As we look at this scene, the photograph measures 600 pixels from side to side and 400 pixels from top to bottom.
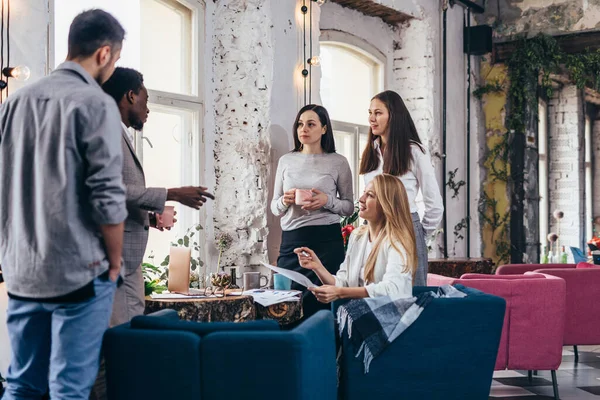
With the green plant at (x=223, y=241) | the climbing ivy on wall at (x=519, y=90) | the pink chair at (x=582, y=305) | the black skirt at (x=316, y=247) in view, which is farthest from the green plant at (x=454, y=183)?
the black skirt at (x=316, y=247)

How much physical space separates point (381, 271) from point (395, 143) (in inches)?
32.5

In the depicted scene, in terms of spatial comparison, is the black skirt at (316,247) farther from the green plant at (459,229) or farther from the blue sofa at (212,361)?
the green plant at (459,229)

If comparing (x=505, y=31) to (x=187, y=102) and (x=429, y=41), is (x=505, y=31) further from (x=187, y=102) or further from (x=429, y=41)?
(x=187, y=102)

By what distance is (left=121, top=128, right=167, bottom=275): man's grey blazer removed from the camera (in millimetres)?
2523

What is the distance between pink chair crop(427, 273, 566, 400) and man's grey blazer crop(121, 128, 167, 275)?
1.97 m

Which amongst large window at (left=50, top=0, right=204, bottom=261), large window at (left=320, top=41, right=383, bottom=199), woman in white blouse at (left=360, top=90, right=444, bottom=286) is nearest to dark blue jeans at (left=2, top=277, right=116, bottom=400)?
woman in white blouse at (left=360, top=90, right=444, bottom=286)

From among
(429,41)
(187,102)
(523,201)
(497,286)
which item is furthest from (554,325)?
(523,201)

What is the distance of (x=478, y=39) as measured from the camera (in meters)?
7.95

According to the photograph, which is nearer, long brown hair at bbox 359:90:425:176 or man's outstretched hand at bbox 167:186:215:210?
man's outstretched hand at bbox 167:186:215:210

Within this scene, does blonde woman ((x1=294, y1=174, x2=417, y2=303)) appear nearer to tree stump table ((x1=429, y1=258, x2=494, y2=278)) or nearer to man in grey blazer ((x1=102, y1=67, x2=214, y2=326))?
man in grey blazer ((x1=102, y1=67, x2=214, y2=326))

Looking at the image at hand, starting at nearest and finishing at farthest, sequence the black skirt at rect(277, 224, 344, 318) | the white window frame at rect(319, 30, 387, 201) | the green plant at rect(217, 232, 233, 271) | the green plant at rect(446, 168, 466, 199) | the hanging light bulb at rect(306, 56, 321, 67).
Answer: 1. the black skirt at rect(277, 224, 344, 318)
2. the green plant at rect(217, 232, 233, 271)
3. the hanging light bulb at rect(306, 56, 321, 67)
4. the white window frame at rect(319, 30, 387, 201)
5. the green plant at rect(446, 168, 466, 199)

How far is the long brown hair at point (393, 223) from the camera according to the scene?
3.06 m

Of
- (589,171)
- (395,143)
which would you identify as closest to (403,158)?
(395,143)

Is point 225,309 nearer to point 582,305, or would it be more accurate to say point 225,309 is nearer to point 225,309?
point 225,309
